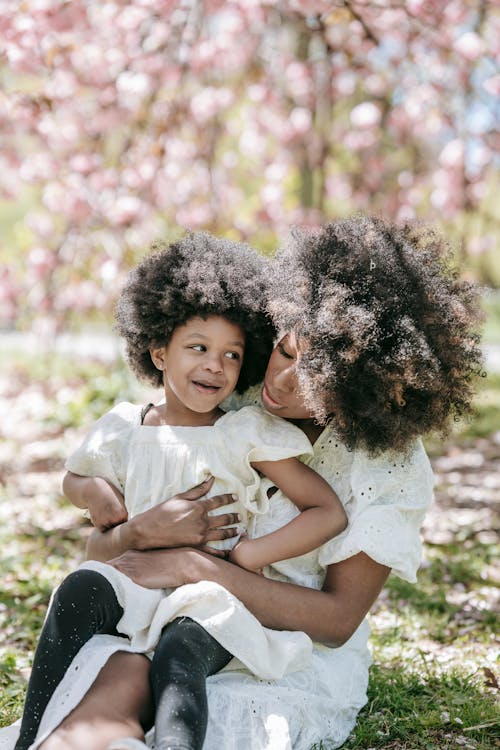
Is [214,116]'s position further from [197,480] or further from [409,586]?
[197,480]

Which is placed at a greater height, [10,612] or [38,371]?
A: [38,371]

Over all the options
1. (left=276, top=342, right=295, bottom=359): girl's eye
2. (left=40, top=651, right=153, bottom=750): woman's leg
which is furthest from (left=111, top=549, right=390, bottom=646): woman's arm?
(left=276, top=342, right=295, bottom=359): girl's eye

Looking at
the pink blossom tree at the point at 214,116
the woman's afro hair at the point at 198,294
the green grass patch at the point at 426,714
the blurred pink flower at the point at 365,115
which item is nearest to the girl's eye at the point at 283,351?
the woman's afro hair at the point at 198,294

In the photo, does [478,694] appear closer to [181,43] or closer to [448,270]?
[448,270]

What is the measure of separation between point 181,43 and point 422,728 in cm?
403

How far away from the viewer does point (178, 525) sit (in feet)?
7.79

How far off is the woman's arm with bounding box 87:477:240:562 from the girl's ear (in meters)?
0.45

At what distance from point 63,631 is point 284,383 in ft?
2.78

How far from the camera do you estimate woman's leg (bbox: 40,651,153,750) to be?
1920 mm

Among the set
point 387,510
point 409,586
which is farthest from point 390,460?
point 409,586

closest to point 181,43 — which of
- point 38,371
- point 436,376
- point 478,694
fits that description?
point 436,376

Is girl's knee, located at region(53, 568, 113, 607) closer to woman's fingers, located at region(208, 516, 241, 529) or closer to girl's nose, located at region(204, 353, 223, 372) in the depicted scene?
woman's fingers, located at region(208, 516, 241, 529)

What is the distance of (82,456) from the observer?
2650mm

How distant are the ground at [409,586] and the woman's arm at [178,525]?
0.68m
